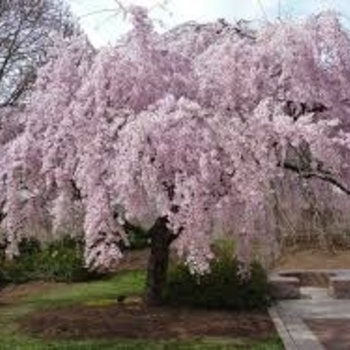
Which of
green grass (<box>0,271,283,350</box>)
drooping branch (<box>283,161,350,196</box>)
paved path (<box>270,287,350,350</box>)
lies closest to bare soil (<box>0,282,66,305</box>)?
green grass (<box>0,271,283,350</box>)

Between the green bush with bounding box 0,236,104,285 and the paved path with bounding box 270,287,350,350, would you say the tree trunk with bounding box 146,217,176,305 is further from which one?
the green bush with bounding box 0,236,104,285

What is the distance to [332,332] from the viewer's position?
1408 cm

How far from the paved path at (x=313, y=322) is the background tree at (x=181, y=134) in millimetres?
1183

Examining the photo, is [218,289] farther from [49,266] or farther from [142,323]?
[49,266]

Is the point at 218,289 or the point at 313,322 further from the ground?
the point at 218,289

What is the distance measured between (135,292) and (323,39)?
21.7ft

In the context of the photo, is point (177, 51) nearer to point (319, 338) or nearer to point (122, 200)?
point (122, 200)

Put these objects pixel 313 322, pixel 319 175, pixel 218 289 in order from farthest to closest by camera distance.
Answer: pixel 218 289 → pixel 313 322 → pixel 319 175

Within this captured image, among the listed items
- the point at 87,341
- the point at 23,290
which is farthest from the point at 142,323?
the point at 23,290

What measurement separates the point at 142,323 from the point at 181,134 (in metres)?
3.20

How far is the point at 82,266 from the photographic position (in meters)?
22.7

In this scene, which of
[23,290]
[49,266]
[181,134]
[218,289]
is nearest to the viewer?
[181,134]

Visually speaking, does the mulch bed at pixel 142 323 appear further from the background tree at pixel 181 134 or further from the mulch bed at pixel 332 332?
the background tree at pixel 181 134

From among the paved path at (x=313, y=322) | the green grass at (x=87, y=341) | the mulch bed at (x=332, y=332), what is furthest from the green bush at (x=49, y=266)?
the mulch bed at (x=332, y=332)
